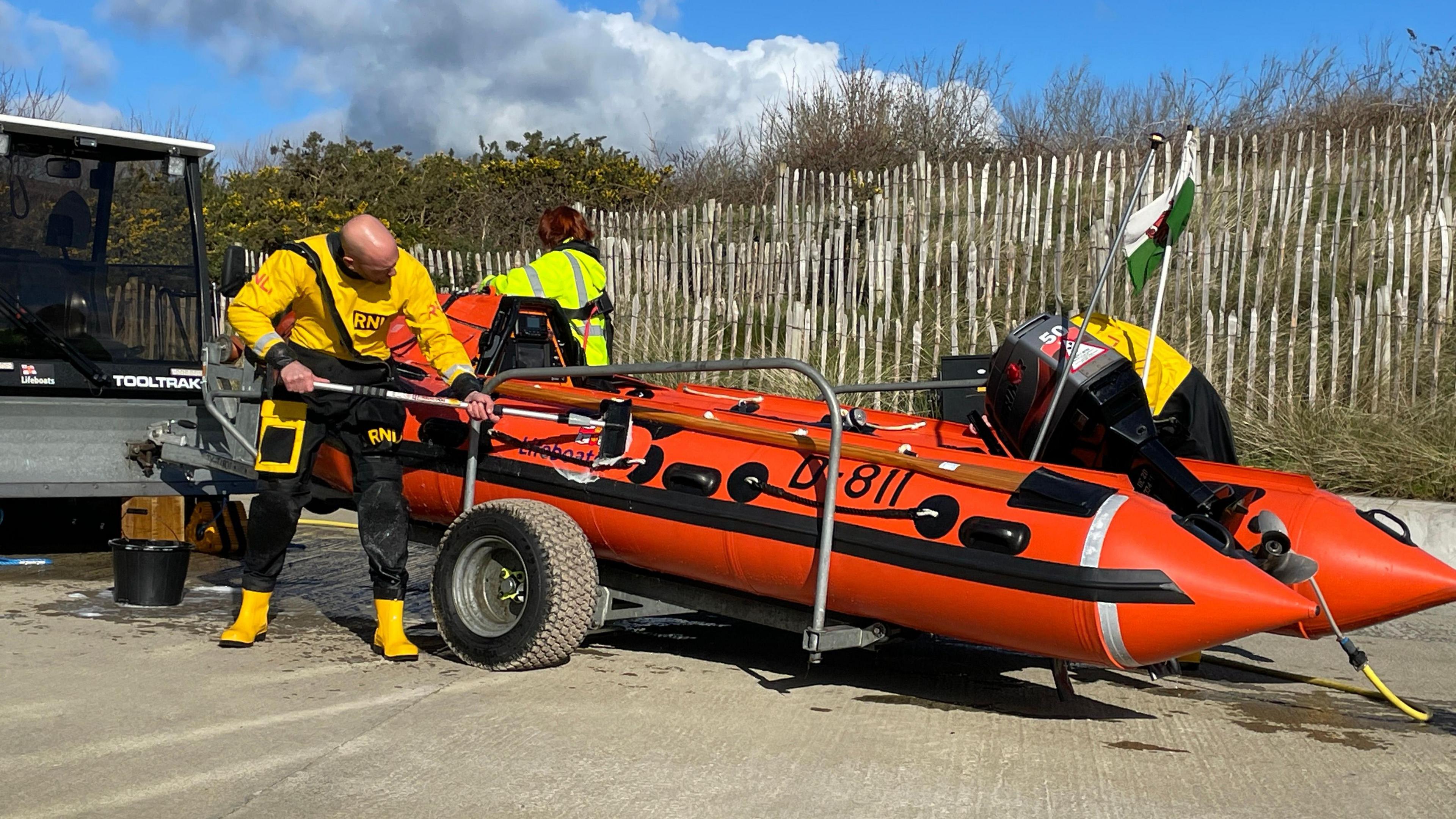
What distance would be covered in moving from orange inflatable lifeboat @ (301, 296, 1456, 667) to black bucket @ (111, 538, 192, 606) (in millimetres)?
1015

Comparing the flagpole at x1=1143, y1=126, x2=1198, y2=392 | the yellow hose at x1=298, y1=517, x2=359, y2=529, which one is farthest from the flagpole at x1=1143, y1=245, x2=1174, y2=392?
the yellow hose at x1=298, y1=517, x2=359, y2=529

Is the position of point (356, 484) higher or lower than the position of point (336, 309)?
lower

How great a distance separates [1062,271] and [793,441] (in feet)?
23.4

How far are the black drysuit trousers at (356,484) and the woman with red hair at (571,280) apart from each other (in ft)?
6.73

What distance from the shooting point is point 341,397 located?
6086 mm

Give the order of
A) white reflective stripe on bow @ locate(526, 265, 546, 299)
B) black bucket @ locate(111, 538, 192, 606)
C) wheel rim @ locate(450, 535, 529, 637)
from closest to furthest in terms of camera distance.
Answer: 1. wheel rim @ locate(450, 535, 529, 637)
2. black bucket @ locate(111, 538, 192, 606)
3. white reflective stripe on bow @ locate(526, 265, 546, 299)

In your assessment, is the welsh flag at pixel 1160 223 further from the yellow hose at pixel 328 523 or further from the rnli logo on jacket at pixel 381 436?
the yellow hose at pixel 328 523

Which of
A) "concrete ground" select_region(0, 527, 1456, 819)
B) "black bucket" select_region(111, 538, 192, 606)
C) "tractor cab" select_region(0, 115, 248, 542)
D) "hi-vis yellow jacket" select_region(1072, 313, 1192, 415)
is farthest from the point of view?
"tractor cab" select_region(0, 115, 248, 542)

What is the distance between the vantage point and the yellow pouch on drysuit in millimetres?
6039

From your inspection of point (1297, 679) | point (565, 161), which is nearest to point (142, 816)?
point (1297, 679)

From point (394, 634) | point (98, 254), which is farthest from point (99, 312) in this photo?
point (394, 634)

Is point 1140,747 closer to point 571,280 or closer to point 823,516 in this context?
point 823,516

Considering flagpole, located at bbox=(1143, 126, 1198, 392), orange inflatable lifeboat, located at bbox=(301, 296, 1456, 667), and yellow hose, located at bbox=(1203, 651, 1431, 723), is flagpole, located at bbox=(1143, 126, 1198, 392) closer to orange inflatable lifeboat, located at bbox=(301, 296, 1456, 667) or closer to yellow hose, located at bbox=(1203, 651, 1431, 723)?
orange inflatable lifeboat, located at bbox=(301, 296, 1456, 667)

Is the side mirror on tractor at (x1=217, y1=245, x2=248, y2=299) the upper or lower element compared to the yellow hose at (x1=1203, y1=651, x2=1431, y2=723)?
upper
